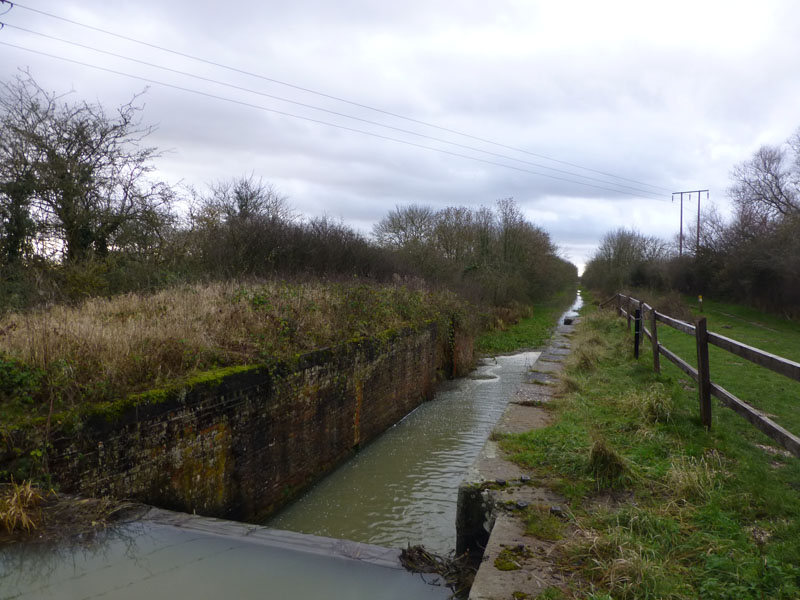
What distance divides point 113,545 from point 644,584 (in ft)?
9.87

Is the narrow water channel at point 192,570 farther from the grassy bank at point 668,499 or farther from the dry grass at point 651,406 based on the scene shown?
the dry grass at point 651,406

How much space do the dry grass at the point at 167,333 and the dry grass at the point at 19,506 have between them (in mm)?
838

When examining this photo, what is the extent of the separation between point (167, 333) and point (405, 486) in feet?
12.2

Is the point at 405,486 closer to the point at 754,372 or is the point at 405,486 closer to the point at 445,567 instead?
the point at 445,567

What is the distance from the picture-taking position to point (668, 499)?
3.65m

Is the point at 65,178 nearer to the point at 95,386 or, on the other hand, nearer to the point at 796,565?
the point at 95,386

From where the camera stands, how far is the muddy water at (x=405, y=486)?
6.12 metres

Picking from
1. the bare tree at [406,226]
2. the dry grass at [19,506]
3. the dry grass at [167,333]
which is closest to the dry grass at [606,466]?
the dry grass at [19,506]

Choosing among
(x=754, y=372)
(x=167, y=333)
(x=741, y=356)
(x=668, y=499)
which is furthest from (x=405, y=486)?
(x=754, y=372)

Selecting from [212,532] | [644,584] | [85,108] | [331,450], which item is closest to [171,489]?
[212,532]

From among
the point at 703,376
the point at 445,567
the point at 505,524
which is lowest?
the point at 445,567

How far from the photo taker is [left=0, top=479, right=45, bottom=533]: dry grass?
10.9 feet

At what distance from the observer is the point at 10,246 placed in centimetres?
1166

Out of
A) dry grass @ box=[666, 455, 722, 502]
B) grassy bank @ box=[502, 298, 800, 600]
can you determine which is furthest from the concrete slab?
dry grass @ box=[666, 455, 722, 502]
